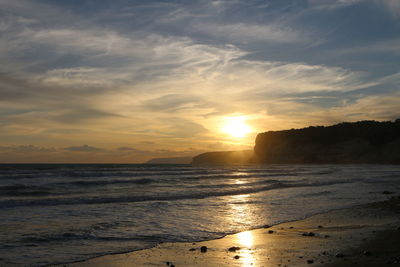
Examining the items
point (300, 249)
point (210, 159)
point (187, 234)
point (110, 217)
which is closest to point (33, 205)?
point (110, 217)

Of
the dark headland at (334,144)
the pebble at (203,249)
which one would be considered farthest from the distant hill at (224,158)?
the pebble at (203,249)

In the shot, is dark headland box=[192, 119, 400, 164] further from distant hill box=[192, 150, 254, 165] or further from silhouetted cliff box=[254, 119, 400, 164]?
distant hill box=[192, 150, 254, 165]

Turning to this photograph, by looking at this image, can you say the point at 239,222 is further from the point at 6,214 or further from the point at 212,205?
the point at 6,214

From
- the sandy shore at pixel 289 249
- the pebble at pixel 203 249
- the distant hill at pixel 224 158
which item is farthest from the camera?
the distant hill at pixel 224 158

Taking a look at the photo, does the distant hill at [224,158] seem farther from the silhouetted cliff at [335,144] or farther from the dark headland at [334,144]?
the silhouetted cliff at [335,144]

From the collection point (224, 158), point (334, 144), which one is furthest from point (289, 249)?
point (224, 158)

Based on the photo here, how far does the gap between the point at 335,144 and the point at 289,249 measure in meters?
112

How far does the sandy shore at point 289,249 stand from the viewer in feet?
22.6

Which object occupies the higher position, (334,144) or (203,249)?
(334,144)

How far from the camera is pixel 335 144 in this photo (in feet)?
370

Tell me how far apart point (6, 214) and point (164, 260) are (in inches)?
343

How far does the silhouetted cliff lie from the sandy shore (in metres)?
97.7

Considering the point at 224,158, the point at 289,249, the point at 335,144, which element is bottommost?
the point at 224,158

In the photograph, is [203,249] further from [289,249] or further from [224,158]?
[224,158]
